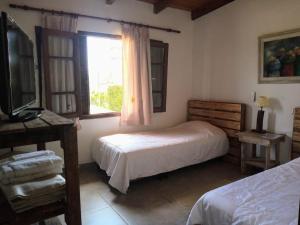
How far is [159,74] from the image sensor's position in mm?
3979

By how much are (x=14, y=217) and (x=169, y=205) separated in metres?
1.57

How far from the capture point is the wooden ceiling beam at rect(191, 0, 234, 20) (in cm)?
371

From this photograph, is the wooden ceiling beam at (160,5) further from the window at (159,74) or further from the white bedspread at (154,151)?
the white bedspread at (154,151)

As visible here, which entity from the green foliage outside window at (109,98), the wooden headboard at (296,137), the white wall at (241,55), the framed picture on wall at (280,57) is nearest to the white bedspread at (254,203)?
the wooden headboard at (296,137)

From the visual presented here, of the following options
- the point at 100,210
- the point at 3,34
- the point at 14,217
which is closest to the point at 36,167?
the point at 14,217

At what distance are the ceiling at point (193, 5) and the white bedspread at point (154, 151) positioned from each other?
6.43ft

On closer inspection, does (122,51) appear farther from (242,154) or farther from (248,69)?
(242,154)

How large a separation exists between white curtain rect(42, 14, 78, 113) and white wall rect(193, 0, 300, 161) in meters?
2.28

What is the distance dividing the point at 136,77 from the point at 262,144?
1987 mm

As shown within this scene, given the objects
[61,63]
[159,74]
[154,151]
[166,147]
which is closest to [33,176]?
[154,151]

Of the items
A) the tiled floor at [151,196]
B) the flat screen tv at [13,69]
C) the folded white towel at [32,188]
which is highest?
the flat screen tv at [13,69]

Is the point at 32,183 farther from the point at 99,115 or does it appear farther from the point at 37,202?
the point at 99,115

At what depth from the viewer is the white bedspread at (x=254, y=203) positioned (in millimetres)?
1275

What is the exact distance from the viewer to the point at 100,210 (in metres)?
2.33
